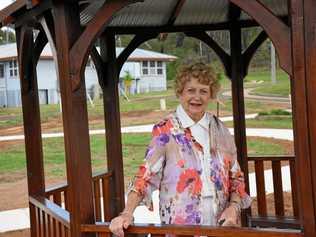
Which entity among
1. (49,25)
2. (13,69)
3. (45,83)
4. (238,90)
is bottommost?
(238,90)

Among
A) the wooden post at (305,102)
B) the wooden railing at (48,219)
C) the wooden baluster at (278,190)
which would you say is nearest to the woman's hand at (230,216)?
the wooden post at (305,102)

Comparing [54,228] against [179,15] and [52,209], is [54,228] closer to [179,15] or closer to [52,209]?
[52,209]

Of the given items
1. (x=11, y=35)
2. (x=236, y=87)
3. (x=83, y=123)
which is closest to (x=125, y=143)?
(x=236, y=87)

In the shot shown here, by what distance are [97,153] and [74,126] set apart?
48.2 feet

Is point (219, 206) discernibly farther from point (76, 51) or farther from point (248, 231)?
point (76, 51)

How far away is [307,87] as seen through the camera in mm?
3016

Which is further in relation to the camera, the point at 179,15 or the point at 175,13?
the point at 179,15

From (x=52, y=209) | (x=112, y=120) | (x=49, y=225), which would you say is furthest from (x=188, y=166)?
(x=112, y=120)

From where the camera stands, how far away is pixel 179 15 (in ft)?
21.5

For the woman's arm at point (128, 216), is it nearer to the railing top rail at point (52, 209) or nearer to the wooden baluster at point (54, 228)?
the railing top rail at point (52, 209)

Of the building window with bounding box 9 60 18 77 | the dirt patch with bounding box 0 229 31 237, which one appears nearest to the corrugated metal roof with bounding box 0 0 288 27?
the dirt patch with bounding box 0 229 31 237

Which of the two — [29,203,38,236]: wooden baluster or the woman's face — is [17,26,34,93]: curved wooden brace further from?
the woman's face

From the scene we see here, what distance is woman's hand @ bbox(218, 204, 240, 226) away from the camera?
3.48 m

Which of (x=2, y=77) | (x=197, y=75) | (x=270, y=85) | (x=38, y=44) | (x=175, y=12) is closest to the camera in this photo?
(x=197, y=75)
